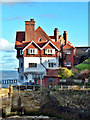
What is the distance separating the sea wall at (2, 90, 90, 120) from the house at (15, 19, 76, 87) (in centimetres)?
59

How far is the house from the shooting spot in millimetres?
8398

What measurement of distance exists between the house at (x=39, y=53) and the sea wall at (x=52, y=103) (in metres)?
0.59

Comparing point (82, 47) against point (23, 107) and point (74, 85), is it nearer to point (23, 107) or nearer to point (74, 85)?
point (74, 85)

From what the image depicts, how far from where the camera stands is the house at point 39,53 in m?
8.40

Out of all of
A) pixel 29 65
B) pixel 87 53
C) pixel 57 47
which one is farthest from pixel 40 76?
pixel 87 53

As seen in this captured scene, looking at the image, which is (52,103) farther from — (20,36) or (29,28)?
(29,28)

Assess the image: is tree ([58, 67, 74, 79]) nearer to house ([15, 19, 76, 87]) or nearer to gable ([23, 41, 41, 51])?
house ([15, 19, 76, 87])

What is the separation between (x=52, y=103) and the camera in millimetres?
8617

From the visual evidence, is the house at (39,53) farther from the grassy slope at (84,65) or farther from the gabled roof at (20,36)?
the grassy slope at (84,65)

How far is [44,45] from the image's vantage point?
27.8 feet

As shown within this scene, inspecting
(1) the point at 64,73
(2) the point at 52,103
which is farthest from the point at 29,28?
(2) the point at 52,103

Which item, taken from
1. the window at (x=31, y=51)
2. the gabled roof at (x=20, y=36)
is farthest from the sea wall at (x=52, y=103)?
the gabled roof at (x=20, y=36)

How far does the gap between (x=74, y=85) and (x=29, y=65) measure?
1.51 metres

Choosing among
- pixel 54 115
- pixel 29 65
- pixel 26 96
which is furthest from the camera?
pixel 26 96
